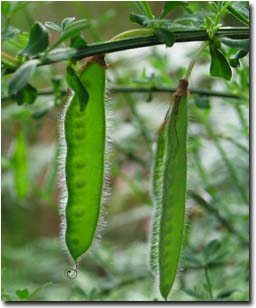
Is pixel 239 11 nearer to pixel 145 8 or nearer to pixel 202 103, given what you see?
pixel 145 8

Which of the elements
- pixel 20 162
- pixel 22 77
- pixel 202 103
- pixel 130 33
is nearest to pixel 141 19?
pixel 130 33

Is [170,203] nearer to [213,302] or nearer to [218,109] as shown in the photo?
[213,302]

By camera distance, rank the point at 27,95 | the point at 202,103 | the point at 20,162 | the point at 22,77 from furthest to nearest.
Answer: the point at 20,162
the point at 202,103
the point at 27,95
the point at 22,77

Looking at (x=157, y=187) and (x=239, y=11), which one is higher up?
(x=239, y=11)

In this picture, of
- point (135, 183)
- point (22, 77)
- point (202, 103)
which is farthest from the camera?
point (135, 183)

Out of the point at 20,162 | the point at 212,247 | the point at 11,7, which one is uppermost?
the point at 11,7

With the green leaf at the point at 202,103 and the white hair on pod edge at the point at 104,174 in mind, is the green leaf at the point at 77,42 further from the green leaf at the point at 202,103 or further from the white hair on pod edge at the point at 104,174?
the green leaf at the point at 202,103

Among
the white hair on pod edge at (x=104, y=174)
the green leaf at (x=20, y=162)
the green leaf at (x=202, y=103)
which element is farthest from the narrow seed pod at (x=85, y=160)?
the green leaf at (x=20, y=162)

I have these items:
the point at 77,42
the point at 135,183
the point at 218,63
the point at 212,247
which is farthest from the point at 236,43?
the point at 135,183

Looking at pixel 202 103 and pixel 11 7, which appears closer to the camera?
pixel 11 7
